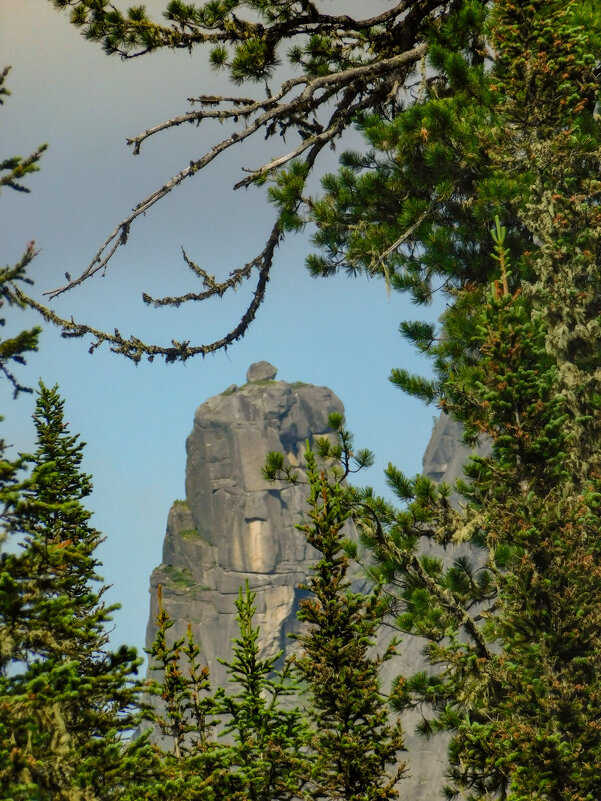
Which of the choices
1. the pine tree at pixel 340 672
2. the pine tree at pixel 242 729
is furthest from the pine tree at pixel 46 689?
the pine tree at pixel 340 672

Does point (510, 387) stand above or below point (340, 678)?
above

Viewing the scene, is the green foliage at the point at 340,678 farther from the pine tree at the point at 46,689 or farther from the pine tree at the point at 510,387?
the pine tree at the point at 46,689

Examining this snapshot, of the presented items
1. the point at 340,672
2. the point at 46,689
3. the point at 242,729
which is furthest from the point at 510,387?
the point at 46,689

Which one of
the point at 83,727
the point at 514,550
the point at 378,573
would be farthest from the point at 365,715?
the point at 83,727

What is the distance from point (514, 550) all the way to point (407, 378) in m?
3.50

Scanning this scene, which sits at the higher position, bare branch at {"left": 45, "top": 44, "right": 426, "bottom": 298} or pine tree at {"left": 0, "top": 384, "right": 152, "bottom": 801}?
bare branch at {"left": 45, "top": 44, "right": 426, "bottom": 298}

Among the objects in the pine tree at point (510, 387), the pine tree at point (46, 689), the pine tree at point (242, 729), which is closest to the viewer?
the pine tree at point (46, 689)

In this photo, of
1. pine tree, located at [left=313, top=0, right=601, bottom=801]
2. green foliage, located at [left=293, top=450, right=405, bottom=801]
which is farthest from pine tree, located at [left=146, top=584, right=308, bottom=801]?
pine tree, located at [left=313, top=0, right=601, bottom=801]

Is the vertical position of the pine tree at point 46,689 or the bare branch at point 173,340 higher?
the bare branch at point 173,340

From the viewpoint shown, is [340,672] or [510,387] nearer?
[340,672]

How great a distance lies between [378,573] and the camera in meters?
14.6

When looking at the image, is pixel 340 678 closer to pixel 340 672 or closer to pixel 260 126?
pixel 340 672

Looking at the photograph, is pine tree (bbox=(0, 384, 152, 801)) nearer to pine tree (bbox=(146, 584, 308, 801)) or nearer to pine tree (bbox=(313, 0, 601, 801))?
pine tree (bbox=(146, 584, 308, 801))

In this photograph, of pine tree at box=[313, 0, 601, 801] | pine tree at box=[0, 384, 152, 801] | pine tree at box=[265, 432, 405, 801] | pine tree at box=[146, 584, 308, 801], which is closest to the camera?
pine tree at box=[0, 384, 152, 801]
